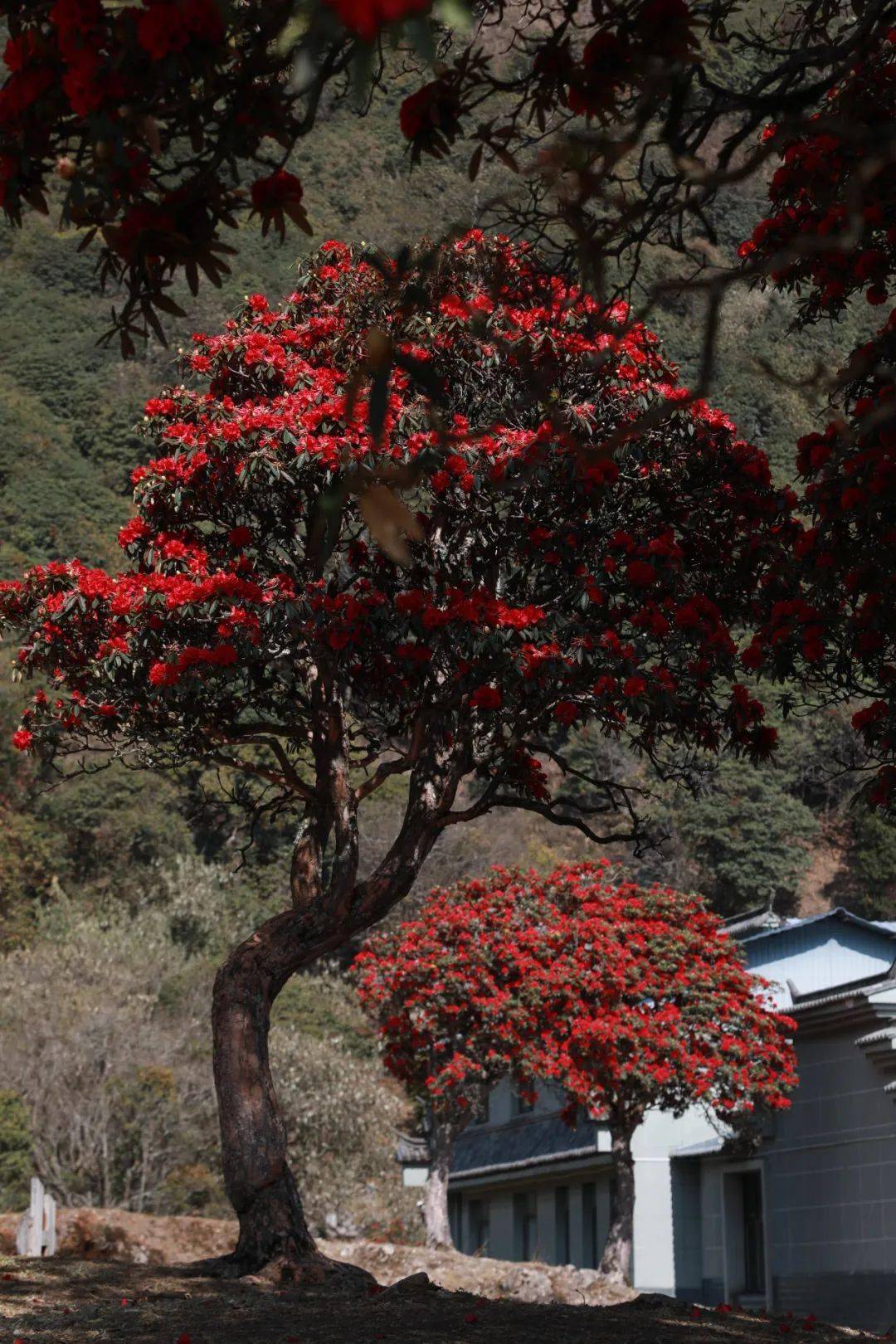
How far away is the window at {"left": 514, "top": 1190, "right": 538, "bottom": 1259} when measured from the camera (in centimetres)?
3319

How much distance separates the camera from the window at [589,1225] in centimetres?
2975

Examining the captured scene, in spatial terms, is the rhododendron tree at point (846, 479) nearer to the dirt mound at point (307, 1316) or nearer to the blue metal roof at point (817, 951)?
the dirt mound at point (307, 1316)

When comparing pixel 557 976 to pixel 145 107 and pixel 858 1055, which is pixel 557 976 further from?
pixel 145 107

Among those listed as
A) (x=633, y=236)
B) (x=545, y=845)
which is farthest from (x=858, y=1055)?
(x=545, y=845)

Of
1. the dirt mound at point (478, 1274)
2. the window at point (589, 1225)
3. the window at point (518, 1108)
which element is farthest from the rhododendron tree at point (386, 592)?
the window at point (518, 1108)

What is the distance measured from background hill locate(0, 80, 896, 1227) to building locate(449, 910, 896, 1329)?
2.82 metres

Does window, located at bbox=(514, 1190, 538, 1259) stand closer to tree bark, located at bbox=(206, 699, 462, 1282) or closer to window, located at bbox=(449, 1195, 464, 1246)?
window, located at bbox=(449, 1195, 464, 1246)

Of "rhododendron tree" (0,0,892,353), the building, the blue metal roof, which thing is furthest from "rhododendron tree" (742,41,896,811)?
the blue metal roof

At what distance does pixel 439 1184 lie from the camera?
87.4 feet

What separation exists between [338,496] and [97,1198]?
2952 centimetres

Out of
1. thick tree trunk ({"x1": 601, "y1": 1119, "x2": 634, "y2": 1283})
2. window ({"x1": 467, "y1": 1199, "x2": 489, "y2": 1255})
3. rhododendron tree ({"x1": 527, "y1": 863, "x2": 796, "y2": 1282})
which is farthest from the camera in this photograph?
window ({"x1": 467, "y1": 1199, "x2": 489, "y2": 1255})

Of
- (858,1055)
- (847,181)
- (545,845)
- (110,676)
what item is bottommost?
(858,1055)

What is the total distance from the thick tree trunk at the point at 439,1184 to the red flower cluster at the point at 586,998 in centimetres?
171

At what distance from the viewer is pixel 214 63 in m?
3.80
